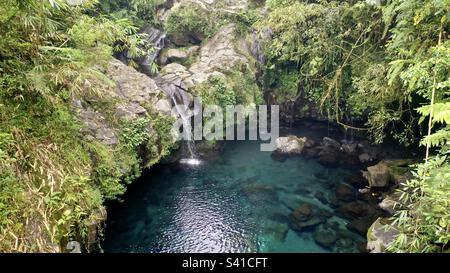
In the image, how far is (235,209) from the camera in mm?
11227

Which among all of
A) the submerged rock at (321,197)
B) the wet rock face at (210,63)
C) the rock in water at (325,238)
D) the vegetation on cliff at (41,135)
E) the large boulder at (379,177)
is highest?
the wet rock face at (210,63)

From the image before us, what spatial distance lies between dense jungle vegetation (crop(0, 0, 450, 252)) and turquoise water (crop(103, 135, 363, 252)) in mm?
1341

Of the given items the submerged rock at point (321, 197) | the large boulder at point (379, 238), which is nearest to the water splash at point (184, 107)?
the submerged rock at point (321, 197)

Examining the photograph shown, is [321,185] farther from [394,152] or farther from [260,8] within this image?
[260,8]

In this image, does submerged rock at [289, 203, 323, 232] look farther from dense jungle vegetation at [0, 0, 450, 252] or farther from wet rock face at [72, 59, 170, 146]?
wet rock face at [72, 59, 170, 146]

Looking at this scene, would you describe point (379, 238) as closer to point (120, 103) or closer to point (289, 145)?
point (289, 145)

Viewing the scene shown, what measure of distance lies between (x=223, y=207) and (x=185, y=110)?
5156mm

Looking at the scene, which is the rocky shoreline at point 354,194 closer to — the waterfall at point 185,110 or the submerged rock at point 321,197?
the submerged rock at point 321,197

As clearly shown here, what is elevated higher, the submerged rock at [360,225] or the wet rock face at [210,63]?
the wet rock face at [210,63]

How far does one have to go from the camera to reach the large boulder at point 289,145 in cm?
1571

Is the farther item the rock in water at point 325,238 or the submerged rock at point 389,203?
the submerged rock at point 389,203

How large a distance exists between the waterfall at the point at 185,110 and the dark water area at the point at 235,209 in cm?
73

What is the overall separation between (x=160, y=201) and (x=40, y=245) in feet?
20.1

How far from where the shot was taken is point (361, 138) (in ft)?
51.9
